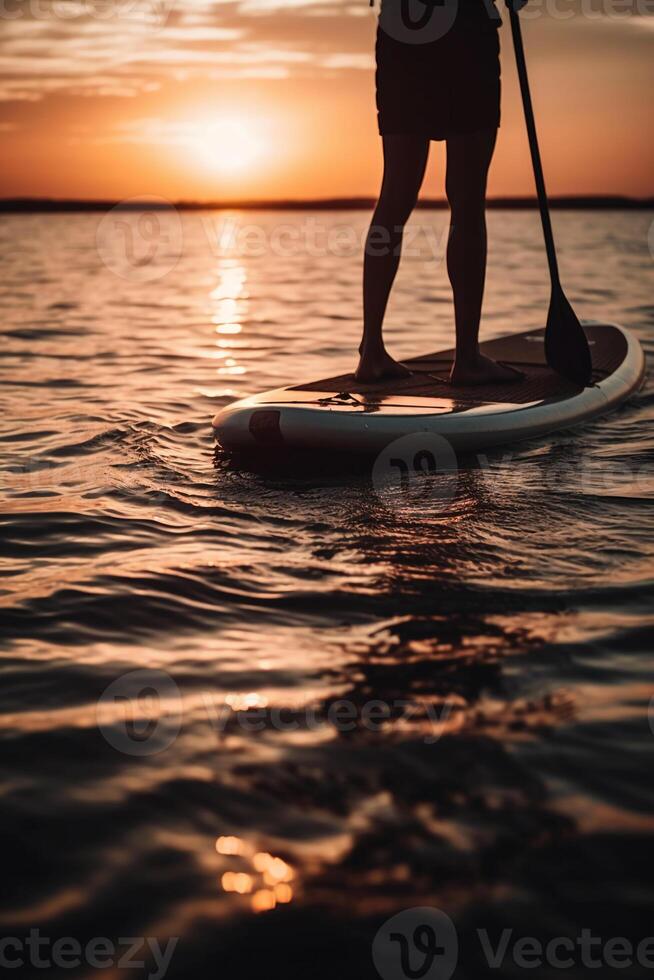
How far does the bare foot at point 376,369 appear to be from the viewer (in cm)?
462

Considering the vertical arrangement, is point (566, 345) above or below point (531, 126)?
below

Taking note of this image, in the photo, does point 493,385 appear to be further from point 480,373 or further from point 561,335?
point 561,335

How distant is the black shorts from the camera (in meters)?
4.05

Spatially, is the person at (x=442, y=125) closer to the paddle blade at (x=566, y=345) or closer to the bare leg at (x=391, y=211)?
the bare leg at (x=391, y=211)

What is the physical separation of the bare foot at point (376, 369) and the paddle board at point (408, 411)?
5 centimetres

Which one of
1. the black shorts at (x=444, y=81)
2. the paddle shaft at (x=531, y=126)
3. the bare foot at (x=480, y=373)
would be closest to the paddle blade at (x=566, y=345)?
the paddle shaft at (x=531, y=126)

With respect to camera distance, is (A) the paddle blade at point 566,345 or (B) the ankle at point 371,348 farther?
(A) the paddle blade at point 566,345

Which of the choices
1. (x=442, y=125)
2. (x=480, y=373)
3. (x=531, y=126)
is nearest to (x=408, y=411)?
(x=480, y=373)

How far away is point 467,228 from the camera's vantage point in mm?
4320

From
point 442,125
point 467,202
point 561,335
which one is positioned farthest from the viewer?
point 561,335

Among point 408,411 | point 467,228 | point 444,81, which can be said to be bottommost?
point 408,411

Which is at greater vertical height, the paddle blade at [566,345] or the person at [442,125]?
the person at [442,125]

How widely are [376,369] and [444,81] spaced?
121 cm

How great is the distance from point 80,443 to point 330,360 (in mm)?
3203
